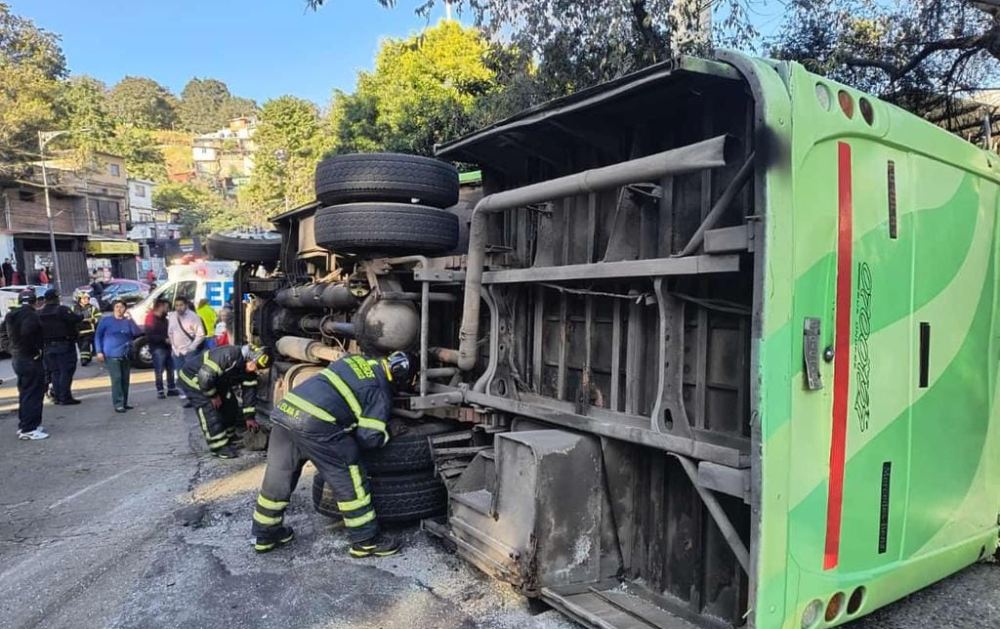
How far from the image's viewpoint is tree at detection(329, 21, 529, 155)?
46.1 ft

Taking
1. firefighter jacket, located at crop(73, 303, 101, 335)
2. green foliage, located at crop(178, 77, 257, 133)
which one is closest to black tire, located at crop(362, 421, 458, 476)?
firefighter jacket, located at crop(73, 303, 101, 335)

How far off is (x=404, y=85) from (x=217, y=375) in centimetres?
1159

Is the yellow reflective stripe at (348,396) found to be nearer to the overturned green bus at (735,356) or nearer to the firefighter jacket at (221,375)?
the overturned green bus at (735,356)

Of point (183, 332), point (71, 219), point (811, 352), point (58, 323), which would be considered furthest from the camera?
point (71, 219)

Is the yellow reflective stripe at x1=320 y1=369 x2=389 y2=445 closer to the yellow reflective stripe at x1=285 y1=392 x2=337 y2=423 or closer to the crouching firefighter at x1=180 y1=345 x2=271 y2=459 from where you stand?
the yellow reflective stripe at x1=285 y1=392 x2=337 y2=423

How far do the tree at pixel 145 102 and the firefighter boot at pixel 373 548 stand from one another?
103 metres

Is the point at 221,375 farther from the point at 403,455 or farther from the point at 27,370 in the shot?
the point at 403,455

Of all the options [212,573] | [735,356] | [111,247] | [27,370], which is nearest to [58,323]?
[27,370]

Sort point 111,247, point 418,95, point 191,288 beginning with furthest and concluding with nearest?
point 111,247, point 418,95, point 191,288

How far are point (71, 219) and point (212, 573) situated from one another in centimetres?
4030

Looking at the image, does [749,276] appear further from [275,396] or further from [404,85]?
[404,85]

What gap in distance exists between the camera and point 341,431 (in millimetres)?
3883

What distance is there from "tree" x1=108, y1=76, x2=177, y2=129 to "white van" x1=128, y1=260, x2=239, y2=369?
301 ft

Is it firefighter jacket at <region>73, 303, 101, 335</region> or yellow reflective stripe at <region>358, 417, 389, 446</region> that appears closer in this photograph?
yellow reflective stripe at <region>358, 417, 389, 446</region>
